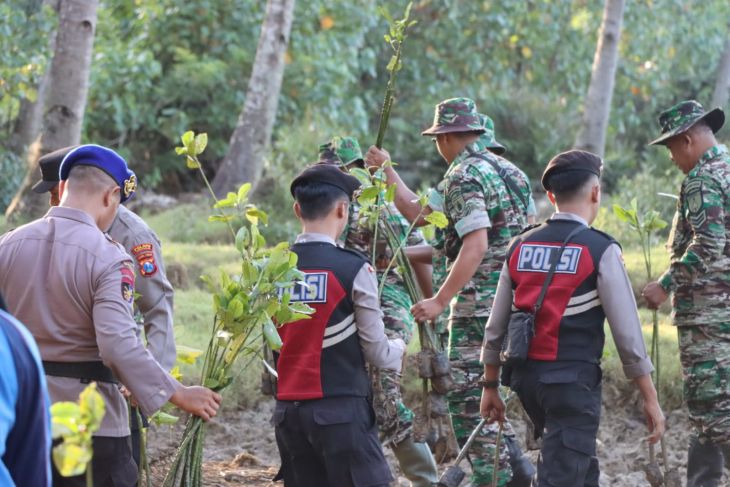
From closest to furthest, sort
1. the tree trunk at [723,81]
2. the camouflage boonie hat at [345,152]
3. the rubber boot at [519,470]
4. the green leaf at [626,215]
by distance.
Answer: the green leaf at [626,215]
the rubber boot at [519,470]
the camouflage boonie hat at [345,152]
the tree trunk at [723,81]

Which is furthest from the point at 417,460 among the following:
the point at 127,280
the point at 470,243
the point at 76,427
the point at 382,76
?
the point at 382,76

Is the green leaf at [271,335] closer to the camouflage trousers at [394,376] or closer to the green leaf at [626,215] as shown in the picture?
the camouflage trousers at [394,376]

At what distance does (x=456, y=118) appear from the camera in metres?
5.89

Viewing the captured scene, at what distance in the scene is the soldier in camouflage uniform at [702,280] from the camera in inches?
222

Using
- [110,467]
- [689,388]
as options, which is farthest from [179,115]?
[110,467]

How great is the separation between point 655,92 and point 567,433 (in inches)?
725

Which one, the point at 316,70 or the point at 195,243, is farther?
the point at 316,70

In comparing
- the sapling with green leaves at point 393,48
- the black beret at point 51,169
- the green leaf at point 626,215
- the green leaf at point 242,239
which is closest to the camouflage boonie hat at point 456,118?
the sapling with green leaves at point 393,48

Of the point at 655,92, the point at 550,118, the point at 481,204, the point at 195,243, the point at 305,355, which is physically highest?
the point at 655,92

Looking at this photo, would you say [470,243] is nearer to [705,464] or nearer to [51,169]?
[705,464]

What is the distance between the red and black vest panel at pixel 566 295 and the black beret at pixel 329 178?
80 cm

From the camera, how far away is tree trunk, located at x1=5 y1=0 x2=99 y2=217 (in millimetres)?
8938

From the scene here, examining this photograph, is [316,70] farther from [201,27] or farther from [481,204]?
[481,204]

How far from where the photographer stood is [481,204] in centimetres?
561
